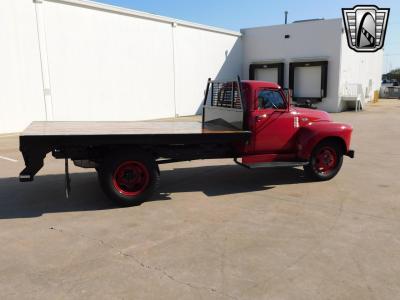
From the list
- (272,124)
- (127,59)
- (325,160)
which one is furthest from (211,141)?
(127,59)

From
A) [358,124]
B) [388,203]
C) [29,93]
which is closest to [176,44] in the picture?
[29,93]

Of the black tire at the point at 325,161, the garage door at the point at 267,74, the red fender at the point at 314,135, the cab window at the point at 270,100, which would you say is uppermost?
the garage door at the point at 267,74

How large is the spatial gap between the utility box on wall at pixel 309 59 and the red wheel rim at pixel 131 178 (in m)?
21.9

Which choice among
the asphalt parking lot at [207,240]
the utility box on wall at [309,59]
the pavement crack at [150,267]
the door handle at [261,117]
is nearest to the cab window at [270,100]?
the door handle at [261,117]

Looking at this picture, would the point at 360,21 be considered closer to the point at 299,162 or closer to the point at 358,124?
the point at 358,124

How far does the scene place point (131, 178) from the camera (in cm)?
611

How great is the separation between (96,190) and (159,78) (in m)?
15.4

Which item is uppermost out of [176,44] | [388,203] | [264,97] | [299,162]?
[176,44]

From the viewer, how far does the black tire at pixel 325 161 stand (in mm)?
7473

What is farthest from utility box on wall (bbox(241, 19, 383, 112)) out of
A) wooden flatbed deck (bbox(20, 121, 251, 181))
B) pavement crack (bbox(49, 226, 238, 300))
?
pavement crack (bbox(49, 226, 238, 300))

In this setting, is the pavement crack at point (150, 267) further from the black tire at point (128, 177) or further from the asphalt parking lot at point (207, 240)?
the black tire at point (128, 177)

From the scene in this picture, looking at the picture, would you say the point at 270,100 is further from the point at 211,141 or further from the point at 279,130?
the point at 211,141

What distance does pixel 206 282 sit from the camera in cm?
373

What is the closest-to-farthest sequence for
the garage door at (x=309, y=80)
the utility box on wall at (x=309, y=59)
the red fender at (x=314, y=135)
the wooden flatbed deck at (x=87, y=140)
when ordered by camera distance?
the wooden flatbed deck at (x=87, y=140) → the red fender at (x=314, y=135) → the utility box on wall at (x=309, y=59) → the garage door at (x=309, y=80)
